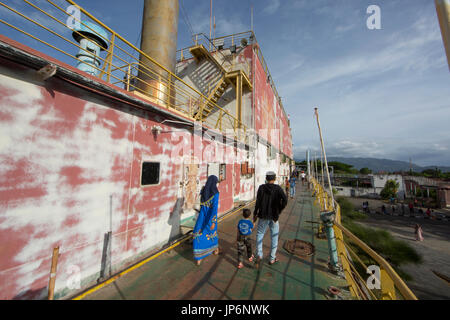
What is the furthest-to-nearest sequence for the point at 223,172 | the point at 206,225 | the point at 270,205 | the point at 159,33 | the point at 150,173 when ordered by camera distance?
the point at 223,172 < the point at 159,33 < the point at 150,173 < the point at 206,225 < the point at 270,205

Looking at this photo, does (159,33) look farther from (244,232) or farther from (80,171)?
(244,232)

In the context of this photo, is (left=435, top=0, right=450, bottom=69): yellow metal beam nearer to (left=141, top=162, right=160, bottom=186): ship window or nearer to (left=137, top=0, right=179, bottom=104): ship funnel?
(left=141, top=162, right=160, bottom=186): ship window

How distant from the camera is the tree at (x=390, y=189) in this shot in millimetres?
43372

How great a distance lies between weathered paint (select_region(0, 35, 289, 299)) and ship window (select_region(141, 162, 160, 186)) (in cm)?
14

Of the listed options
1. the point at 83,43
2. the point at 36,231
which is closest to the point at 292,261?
the point at 36,231

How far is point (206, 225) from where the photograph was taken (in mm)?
4305

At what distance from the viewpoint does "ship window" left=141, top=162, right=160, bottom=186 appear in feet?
15.1

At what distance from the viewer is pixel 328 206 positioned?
→ 8953 mm

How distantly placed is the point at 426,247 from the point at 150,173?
29.6 m

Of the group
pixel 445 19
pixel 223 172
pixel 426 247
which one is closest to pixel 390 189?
pixel 426 247

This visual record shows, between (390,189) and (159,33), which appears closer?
(159,33)

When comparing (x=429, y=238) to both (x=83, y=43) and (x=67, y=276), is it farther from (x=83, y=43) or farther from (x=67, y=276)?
(x=83, y=43)

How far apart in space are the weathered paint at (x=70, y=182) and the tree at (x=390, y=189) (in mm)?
57306

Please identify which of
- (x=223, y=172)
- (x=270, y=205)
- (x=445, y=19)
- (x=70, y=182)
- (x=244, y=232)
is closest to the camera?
(x=445, y=19)
